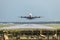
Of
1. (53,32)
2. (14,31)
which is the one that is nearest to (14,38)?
(14,31)

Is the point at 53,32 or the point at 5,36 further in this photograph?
the point at 53,32

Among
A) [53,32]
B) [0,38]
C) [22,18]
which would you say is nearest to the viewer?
[0,38]

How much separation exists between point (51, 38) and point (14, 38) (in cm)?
45

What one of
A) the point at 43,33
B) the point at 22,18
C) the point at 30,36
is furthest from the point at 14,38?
the point at 22,18

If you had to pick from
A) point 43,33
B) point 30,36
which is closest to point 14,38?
point 30,36

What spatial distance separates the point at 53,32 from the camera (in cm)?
193

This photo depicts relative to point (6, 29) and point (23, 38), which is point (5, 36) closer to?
point (6, 29)

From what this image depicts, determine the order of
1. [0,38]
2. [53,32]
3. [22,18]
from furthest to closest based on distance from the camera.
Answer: [22,18] → [53,32] → [0,38]

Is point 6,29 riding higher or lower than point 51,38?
higher

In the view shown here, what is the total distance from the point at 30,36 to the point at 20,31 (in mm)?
185

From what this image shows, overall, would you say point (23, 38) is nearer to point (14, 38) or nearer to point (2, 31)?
point (14, 38)

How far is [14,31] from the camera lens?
73.1 inches

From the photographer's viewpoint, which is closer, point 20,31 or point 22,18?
point 20,31

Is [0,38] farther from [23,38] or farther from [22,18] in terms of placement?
[22,18]
